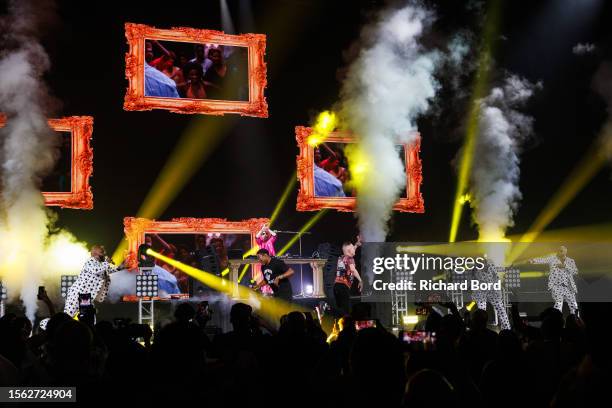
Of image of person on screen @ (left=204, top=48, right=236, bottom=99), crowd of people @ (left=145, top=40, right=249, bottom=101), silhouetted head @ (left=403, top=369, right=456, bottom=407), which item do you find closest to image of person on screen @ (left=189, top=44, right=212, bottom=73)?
crowd of people @ (left=145, top=40, right=249, bottom=101)

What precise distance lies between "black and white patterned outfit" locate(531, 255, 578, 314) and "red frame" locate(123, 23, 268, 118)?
20.4ft

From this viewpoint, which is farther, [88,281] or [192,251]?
[192,251]

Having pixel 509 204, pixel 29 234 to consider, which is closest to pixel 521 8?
pixel 509 204

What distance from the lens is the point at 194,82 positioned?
551 inches

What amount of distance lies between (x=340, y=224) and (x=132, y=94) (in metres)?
4.81

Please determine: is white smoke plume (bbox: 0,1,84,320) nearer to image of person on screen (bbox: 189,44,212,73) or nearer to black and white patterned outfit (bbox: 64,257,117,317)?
black and white patterned outfit (bbox: 64,257,117,317)

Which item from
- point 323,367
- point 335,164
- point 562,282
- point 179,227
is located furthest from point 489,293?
point 323,367

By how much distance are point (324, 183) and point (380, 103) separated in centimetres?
204

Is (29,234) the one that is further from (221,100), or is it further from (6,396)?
(6,396)

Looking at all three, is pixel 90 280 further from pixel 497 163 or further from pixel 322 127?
pixel 497 163

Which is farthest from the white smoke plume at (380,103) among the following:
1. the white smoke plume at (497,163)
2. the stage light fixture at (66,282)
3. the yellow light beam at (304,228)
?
the stage light fixture at (66,282)

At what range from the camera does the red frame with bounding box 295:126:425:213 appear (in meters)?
14.5

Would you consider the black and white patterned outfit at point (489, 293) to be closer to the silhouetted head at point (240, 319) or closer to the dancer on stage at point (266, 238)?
the dancer on stage at point (266, 238)

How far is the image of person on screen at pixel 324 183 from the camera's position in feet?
48.1
